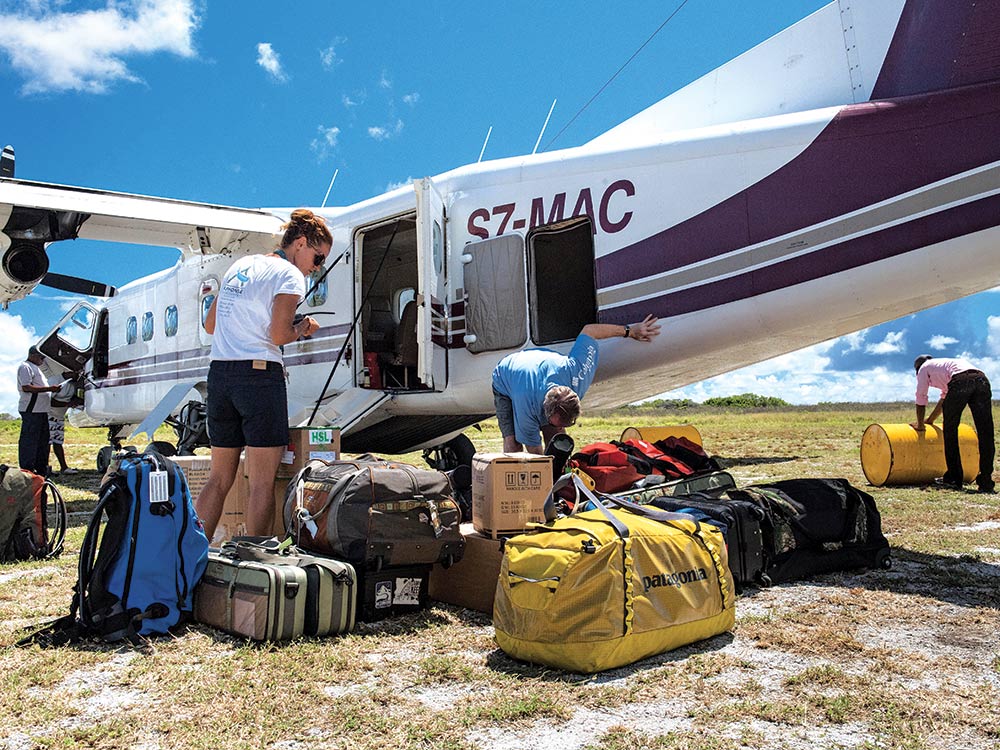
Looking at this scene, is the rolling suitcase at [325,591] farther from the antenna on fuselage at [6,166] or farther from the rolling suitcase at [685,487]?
the antenna on fuselage at [6,166]

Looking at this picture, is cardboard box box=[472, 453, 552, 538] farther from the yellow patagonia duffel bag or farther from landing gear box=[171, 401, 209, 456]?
landing gear box=[171, 401, 209, 456]

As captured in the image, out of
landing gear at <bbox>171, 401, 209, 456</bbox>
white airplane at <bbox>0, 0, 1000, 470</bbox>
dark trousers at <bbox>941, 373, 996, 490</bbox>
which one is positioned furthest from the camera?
landing gear at <bbox>171, 401, 209, 456</bbox>

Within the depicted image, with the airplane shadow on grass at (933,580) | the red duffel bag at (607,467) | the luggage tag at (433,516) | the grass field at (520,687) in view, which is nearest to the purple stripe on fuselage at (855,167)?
the red duffel bag at (607,467)

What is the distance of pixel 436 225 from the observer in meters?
7.35

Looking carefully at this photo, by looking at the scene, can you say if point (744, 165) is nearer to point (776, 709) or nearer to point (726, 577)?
point (726, 577)

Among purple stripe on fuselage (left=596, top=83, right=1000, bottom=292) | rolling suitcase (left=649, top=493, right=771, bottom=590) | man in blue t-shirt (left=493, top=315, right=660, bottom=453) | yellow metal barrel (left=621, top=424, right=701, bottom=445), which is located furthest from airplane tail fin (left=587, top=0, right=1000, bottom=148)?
rolling suitcase (left=649, top=493, right=771, bottom=590)

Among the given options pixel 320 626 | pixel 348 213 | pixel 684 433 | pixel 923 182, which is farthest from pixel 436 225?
pixel 320 626

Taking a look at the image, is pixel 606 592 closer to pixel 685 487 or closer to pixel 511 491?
pixel 511 491

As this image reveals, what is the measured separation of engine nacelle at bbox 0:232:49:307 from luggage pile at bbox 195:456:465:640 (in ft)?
19.1

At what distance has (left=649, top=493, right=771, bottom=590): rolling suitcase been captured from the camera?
14.4ft

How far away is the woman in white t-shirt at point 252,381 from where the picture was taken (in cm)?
469

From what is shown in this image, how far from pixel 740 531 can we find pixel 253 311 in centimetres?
308

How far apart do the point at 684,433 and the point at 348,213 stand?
428 centimetres

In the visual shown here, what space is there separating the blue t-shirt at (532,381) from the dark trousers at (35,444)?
5554 millimetres
